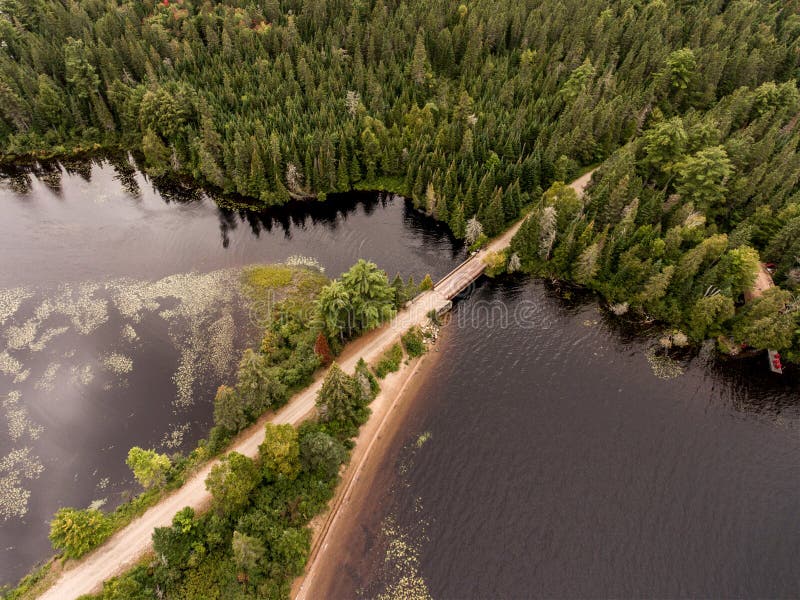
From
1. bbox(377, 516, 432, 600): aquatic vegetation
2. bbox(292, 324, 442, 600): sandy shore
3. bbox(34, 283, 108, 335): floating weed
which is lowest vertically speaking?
bbox(377, 516, 432, 600): aquatic vegetation

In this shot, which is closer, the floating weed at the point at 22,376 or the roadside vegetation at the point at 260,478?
the roadside vegetation at the point at 260,478

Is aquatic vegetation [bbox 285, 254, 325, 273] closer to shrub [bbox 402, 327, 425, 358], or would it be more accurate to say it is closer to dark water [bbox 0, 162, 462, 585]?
dark water [bbox 0, 162, 462, 585]

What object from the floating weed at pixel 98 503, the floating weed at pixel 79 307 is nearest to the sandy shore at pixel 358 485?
the floating weed at pixel 98 503

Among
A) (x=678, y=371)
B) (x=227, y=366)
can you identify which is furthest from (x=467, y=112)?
(x=227, y=366)

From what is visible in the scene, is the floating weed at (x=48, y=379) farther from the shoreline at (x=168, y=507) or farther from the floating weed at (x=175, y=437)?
the shoreline at (x=168, y=507)

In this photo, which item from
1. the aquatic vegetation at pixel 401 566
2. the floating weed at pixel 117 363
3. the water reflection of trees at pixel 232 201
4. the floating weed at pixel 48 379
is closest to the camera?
the aquatic vegetation at pixel 401 566

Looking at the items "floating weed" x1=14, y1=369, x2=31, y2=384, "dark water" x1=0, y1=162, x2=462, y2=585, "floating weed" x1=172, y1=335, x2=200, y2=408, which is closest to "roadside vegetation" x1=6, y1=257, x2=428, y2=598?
"dark water" x1=0, y1=162, x2=462, y2=585

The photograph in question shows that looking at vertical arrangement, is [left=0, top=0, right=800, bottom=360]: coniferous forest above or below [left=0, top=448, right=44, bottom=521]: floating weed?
above
